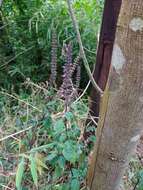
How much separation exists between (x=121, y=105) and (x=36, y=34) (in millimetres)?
1545

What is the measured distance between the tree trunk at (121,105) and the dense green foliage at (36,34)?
1.23 m

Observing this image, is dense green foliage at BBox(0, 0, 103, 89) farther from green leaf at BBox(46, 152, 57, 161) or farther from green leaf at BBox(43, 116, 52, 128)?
green leaf at BBox(46, 152, 57, 161)

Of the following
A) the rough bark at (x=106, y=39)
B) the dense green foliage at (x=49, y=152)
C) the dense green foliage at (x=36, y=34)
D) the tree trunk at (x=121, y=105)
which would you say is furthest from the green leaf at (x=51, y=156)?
the dense green foliage at (x=36, y=34)

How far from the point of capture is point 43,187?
1.11 metres

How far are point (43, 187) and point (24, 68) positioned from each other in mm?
1144

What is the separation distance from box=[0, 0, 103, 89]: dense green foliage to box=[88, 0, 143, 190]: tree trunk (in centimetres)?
123

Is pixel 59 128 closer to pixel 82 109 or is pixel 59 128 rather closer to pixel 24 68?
pixel 82 109

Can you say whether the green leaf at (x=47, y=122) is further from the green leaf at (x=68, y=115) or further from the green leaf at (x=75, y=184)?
the green leaf at (x=75, y=184)

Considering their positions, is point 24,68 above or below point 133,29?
below

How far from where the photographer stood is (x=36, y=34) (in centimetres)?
220

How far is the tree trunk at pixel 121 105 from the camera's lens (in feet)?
2.17

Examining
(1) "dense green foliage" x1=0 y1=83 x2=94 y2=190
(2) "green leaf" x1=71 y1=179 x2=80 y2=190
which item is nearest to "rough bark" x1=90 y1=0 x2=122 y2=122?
(1) "dense green foliage" x1=0 y1=83 x2=94 y2=190

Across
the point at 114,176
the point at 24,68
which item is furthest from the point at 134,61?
the point at 24,68

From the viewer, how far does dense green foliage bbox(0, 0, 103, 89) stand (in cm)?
212
